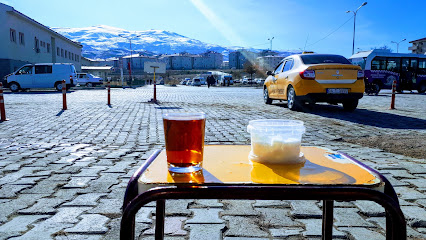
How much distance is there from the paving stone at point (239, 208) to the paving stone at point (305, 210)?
0.30 m

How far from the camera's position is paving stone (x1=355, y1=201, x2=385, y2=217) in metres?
2.54

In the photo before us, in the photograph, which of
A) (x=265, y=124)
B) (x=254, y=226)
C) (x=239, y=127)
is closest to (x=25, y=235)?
(x=254, y=226)

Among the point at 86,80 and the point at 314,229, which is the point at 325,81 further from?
the point at 86,80

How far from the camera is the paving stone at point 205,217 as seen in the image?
2.40m

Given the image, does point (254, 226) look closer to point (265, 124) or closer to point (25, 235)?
point (265, 124)

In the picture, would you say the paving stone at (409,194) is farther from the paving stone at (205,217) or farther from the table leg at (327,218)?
the paving stone at (205,217)

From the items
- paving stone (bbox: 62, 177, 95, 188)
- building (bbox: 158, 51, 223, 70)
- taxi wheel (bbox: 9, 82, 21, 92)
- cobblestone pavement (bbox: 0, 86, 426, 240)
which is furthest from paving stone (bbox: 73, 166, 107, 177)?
building (bbox: 158, 51, 223, 70)

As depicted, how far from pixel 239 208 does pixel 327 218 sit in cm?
98

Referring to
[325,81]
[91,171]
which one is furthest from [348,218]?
[325,81]

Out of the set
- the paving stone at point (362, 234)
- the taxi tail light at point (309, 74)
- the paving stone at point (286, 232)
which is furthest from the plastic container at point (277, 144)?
the taxi tail light at point (309, 74)

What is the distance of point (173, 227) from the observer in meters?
2.30

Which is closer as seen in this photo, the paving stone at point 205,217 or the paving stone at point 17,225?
the paving stone at point 17,225

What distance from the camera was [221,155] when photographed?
54.7 inches

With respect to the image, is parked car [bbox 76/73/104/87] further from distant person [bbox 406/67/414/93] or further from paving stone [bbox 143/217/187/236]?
paving stone [bbox 143/217/187/236]
